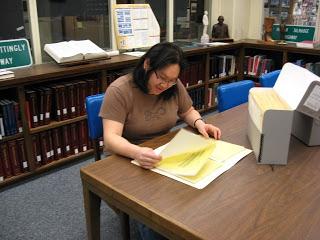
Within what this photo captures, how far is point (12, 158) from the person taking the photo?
8.35 feet

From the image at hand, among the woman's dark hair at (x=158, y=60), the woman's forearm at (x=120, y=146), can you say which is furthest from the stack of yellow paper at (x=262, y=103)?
the woman's forearm at (x=120, y=146)

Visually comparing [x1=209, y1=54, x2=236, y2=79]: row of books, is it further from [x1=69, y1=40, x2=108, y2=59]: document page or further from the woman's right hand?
the woman's right hand

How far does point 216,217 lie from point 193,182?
0.20 meters

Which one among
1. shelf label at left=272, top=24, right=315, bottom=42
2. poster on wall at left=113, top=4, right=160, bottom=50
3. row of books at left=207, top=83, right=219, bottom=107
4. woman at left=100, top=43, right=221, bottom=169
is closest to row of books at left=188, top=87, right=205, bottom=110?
row of books at left=207, top=83, right=219, bottom=107

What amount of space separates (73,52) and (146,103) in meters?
1.34

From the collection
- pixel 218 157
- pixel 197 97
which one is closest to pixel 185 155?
pixel 218 157

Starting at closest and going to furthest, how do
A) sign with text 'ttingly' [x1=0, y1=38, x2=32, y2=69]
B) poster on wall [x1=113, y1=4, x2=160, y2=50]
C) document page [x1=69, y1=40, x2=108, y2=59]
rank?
sign with text 'ttingly' [x1=0, y1=38, x2=32, y2=69]
document page [x1=69, y1=40, x2=108, y2=59]
poster on wall [x1=113, y1=4, x2=160, y2=50]

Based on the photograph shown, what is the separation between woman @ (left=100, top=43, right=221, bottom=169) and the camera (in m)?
1.52

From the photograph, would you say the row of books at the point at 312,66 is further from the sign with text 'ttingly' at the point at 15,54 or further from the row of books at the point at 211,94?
the sign with text 'ttingly' at the point at 15,54

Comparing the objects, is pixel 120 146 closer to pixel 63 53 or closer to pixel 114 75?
pixel 63 53

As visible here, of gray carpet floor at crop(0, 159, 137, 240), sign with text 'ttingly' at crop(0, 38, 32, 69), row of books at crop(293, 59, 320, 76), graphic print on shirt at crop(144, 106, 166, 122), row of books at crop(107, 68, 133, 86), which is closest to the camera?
graphic print on shirt at crop(144, 106, 166, 122)

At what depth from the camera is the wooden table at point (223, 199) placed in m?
0.98

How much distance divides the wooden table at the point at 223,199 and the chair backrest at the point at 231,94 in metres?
0.72

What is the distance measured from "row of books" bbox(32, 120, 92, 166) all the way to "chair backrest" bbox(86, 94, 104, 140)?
105 centimetres
